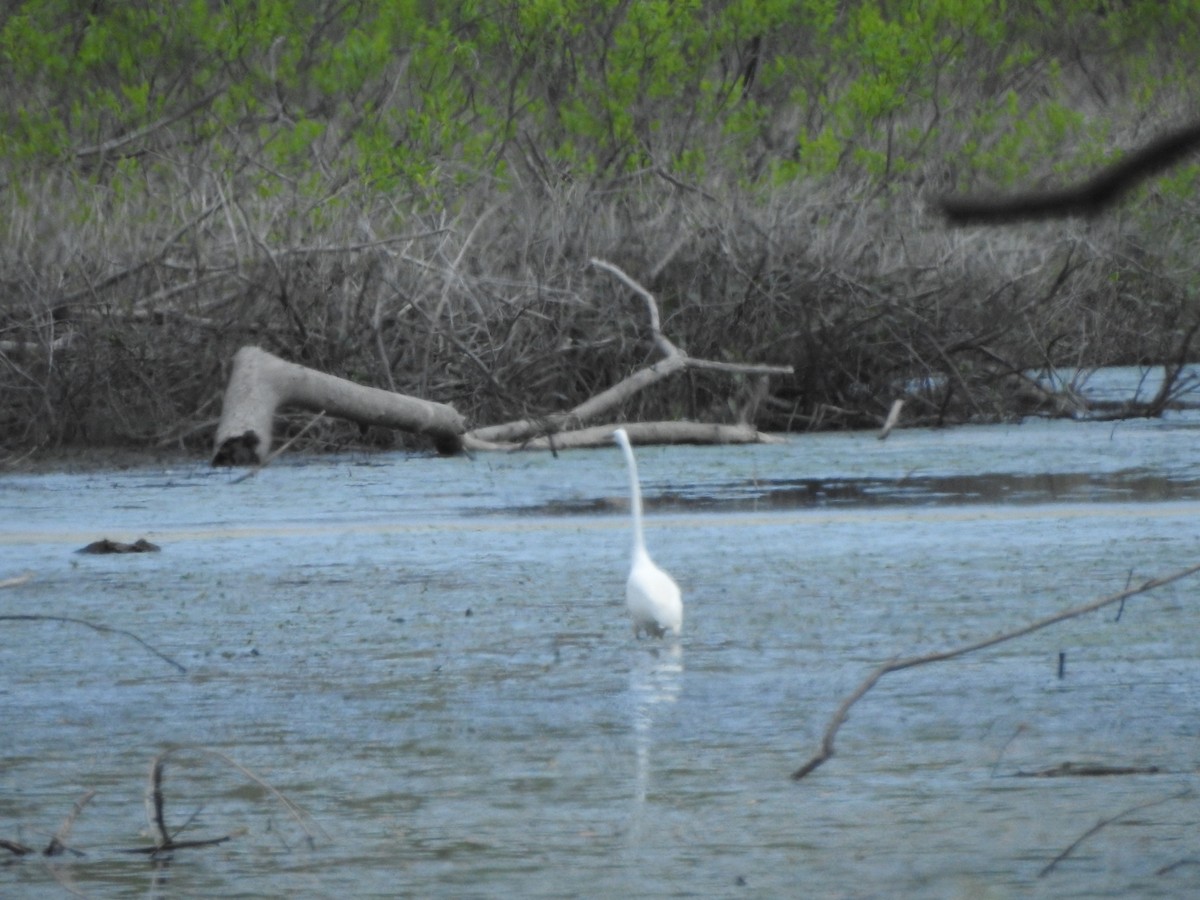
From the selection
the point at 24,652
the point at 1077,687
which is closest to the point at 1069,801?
the point at 1077,687

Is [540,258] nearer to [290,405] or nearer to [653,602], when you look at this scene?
[290,405]

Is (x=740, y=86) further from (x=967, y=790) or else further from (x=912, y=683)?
(x=967, y=790)

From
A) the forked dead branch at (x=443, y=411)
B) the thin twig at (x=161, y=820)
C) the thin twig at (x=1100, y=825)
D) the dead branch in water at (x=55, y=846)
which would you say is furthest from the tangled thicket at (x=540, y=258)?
the dead branch in water at (x=55, y=846)

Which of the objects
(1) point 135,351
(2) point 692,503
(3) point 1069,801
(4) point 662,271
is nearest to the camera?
(3) point 1069,801

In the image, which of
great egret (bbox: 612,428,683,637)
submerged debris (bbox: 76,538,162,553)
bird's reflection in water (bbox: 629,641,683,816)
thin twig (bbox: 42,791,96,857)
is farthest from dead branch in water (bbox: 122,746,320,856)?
submerged debris (bbox: 76,538,162,553)

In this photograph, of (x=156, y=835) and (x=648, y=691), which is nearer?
(x=156, y=835)

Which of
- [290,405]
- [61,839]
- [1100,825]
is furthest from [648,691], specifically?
[290,405]

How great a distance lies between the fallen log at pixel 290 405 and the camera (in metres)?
13.9

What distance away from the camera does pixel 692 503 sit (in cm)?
1284

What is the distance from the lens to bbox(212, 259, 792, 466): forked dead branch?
14.0m

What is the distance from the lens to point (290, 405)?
1471 cm

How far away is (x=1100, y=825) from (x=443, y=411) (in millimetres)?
10651

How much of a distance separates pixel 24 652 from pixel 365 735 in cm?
210

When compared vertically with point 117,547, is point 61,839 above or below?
below
